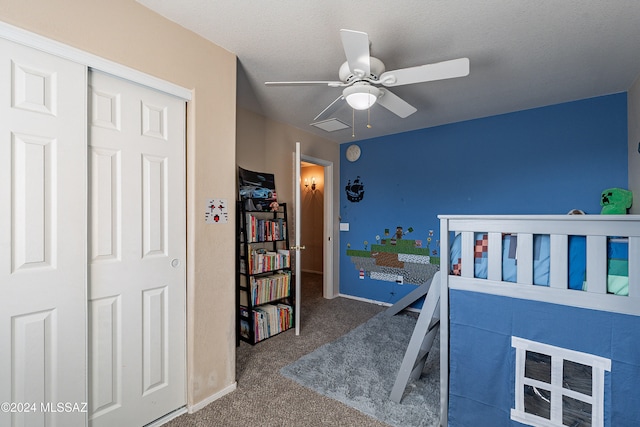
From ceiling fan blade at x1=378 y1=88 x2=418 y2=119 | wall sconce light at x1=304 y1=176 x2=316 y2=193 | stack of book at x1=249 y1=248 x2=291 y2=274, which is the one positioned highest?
ceiling fan blade at x1=378 y1=88 x2=418 y2=119

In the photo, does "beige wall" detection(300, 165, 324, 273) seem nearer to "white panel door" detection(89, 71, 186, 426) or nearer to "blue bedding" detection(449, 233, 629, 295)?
"white panel door" detection(89, 71, 186, 426)

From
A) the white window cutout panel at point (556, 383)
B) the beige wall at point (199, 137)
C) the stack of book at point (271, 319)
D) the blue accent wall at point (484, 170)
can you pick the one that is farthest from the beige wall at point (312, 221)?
the white window cutout panel at point (556, 383)

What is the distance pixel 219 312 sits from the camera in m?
1.92

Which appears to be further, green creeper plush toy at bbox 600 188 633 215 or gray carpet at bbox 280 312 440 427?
green creeper plush toy at bbox 600 188 633 215

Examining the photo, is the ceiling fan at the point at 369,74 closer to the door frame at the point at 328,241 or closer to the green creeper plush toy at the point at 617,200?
the green creeper plush toy at the point at 617,200

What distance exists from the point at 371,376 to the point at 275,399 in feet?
2.51

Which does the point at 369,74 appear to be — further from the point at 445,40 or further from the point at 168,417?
the point at 168,417

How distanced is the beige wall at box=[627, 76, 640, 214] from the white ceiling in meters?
0.12

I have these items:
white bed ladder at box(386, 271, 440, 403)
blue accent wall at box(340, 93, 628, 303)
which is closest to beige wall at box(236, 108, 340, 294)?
→ blue accent wall at box(340, 93, 628, 303)

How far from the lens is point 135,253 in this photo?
5.14ft

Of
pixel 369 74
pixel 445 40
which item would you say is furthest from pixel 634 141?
pixel 369 74

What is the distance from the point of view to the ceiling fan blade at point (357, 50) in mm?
Answer: 1331

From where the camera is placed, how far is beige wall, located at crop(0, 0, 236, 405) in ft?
4.73

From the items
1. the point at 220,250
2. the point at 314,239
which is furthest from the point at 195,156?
the point at 314,239
